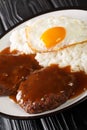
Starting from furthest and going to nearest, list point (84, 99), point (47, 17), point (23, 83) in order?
point (47, 17) → point (23, 83) → point (84, 99)

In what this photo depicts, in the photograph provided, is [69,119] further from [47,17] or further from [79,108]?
[47,17]

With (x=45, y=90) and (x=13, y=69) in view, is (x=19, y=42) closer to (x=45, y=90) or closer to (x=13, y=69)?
(x=13, y=69)

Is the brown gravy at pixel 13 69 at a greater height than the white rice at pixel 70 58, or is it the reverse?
the brown gravy at pixel 13 69

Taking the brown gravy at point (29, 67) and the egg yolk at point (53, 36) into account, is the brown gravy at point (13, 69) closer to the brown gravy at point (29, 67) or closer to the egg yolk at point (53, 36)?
the brown gravy at point (29, 67)

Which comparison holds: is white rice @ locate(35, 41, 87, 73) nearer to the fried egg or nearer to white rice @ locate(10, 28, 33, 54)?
the fried egg

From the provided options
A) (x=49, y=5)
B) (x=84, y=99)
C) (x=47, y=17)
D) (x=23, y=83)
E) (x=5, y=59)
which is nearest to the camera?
(x=84, y=99)

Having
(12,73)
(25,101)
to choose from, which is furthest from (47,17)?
(25,101)

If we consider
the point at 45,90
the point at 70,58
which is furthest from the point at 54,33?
the point at 45,90

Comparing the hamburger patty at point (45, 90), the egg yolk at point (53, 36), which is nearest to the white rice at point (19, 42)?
the egg yolk at point (53, 36)
